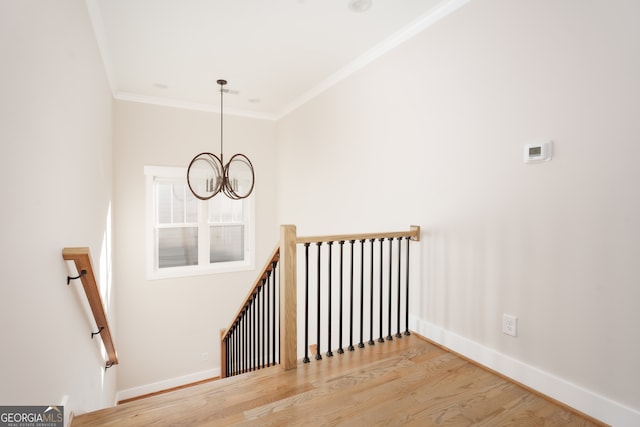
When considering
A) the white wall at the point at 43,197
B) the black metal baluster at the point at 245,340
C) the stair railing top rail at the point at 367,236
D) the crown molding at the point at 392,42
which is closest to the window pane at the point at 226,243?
the black metal baluster at the point at 245,340

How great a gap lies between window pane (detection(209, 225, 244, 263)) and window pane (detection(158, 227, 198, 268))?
260mm

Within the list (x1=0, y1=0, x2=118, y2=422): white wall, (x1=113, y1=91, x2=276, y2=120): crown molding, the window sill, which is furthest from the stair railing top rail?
(x1=113, y1=91, x2=276, y2=120): crown molding

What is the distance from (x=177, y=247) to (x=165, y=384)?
1.96 m

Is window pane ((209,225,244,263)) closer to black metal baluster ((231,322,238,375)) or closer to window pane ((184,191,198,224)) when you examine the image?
window pane ((184,191,198,224))

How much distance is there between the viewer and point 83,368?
85.9 inches

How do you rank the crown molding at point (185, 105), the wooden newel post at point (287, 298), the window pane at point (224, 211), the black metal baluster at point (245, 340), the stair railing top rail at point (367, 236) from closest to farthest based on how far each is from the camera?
the wooden newel post at point (287, 298) → the stair railing top rail at point (367, 236) → the black metal baluster at point (245, 340) → the crown molding at point (185, 105) → the window pane at point (224, 211)

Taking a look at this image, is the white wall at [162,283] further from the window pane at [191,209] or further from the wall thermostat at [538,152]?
the wall thermostat at [538,152]

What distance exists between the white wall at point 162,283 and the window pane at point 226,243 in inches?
12.1

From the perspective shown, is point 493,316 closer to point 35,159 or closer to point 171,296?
point 35,159

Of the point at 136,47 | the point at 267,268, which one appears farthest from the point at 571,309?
the point at 136,47

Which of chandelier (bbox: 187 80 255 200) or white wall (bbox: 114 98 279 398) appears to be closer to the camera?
chandelier (bbox: 187 80 255 200)

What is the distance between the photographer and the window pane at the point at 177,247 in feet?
15.8

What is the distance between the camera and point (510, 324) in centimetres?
207

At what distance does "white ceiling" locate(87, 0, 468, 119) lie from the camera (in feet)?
8.20
